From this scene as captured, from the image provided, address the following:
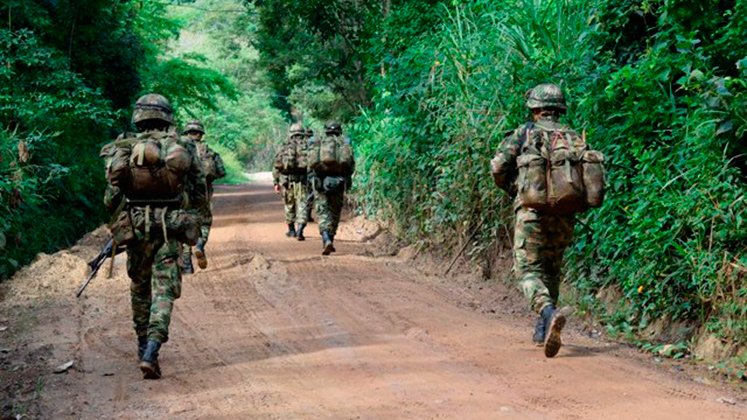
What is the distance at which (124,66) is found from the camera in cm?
2050

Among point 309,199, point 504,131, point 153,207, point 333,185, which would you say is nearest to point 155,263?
point 153,207

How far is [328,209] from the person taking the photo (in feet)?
43.7

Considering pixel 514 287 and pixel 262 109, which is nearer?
pixel 514 287

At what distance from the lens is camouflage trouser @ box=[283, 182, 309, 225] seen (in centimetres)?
1520

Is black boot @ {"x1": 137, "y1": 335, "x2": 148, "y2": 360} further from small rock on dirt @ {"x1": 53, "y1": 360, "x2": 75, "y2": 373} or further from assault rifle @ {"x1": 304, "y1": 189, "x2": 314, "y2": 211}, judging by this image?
assault rifle @ {"x1": 304, "y1": 189, "x2": 314, "y2": 211}

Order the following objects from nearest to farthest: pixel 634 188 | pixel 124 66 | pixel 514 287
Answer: pixel 634 188
pixel 514 287
pixel 124 66

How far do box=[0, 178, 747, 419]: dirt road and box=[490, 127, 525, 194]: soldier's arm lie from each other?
1.38 meters

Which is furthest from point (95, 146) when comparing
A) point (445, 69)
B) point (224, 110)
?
point (224, 110)

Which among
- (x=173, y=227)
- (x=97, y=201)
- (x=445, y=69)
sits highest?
(x=445, y=69)

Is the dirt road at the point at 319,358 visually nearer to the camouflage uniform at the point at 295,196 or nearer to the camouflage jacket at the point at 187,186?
the camouflage jacket at the point at 187,186

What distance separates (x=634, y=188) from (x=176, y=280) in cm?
404

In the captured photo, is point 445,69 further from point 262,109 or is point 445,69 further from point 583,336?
point 262,109

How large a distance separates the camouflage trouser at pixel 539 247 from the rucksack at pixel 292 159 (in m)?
8.70

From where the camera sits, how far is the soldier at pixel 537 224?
22.3 ft
